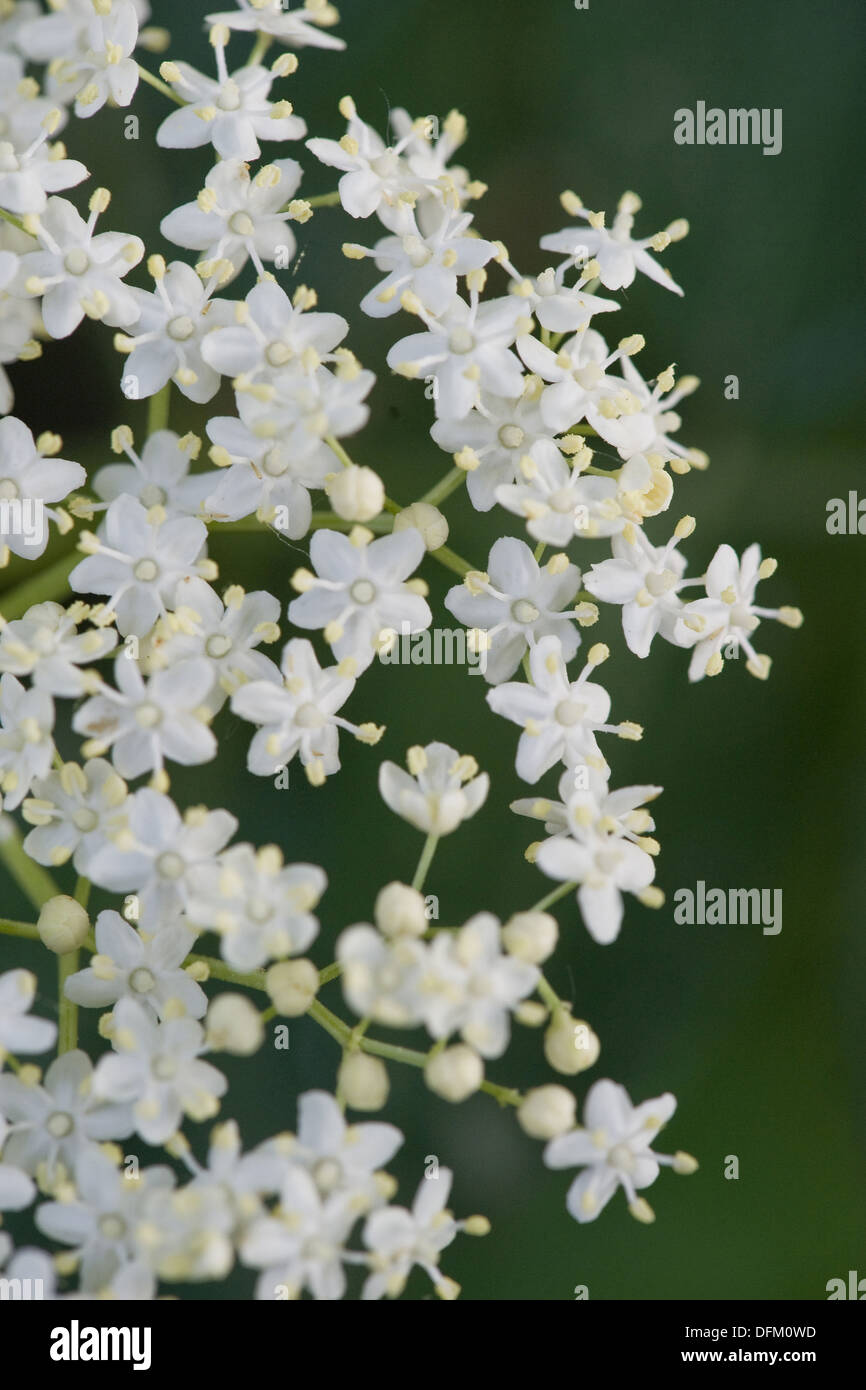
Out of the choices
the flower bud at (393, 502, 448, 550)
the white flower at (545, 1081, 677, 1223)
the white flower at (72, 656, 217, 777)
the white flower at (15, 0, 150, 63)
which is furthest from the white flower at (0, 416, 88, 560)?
the white flower at (545, 1081, 677, 1223)

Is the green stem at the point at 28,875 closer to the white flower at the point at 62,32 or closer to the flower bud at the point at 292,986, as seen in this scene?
the flower bud at the point at 292,986

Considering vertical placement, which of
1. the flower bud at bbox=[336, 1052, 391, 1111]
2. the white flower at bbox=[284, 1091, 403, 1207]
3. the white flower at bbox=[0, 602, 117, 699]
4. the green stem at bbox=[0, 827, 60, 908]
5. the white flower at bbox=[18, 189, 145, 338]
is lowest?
the white flower at bbox=[284, 1091, 403, 1207]

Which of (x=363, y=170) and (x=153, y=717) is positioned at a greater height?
(x=363, y=170)

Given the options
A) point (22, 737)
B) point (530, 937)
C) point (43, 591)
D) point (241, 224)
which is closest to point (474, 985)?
point (530, 937)

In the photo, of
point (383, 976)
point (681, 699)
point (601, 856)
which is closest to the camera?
point (383, 976)

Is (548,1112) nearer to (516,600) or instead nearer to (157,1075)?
(157,1075)

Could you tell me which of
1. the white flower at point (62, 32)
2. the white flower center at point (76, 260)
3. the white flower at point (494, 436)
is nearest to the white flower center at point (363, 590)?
the white flower at point (494, 436)

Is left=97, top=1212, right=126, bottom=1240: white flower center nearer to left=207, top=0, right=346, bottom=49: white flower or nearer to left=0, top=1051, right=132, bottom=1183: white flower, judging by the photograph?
left=0, top=1051, right=132, bottom=1183: white flower
